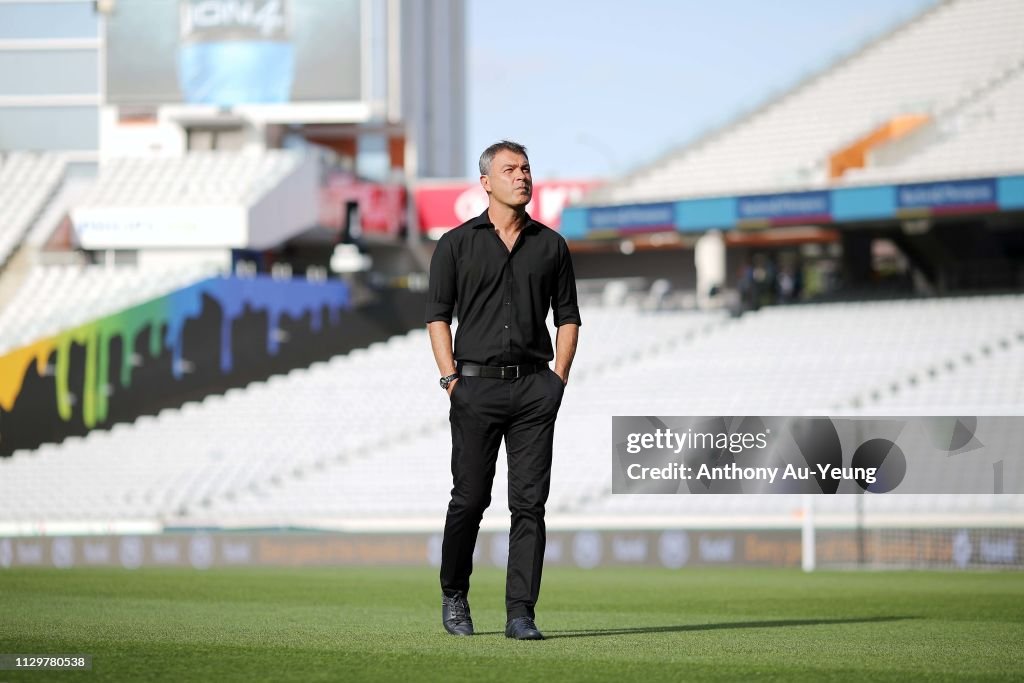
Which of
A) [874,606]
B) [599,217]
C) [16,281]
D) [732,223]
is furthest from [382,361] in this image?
[874,606]

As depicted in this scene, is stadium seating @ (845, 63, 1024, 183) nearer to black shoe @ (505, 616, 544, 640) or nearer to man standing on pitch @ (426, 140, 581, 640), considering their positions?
man standing on pitch @ (426, 140, 581, 640)

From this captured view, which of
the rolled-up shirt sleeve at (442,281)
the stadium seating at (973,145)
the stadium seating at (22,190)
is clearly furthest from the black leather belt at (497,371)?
the stadium seating at (22,190)

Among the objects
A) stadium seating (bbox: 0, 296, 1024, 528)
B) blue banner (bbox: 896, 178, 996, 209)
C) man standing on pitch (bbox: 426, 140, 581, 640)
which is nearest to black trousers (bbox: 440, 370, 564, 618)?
man standing on pitch (bbox: 426, 140, 581, 640)

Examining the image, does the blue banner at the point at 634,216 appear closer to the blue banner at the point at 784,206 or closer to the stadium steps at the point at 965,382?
the blue banner at the point at 784,206

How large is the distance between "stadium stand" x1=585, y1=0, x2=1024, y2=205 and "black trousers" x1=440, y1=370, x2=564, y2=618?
24.1 m

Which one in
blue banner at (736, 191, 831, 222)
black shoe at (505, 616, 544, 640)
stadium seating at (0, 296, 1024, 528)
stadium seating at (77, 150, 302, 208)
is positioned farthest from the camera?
stadium seating at (77, 150, 302, 208)

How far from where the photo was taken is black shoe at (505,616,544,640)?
6.47 m

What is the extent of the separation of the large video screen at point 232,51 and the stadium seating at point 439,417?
1355cm

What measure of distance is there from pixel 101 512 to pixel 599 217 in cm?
1157

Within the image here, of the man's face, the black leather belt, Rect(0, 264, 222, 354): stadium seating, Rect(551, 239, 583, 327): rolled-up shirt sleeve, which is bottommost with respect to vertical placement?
Rect(0, 264, 222, 354): stadium seating

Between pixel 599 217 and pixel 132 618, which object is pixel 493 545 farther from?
pixel 599 217

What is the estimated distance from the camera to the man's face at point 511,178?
261 inches

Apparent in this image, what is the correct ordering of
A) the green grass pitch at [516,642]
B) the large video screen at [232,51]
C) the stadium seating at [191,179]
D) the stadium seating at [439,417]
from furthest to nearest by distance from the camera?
the large video screen at [232,51], the stadium seating at [191,179], the stadium seating at [439,417], the green grass pitch at [516,642]

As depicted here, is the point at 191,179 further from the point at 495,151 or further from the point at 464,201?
the point at 495,151
